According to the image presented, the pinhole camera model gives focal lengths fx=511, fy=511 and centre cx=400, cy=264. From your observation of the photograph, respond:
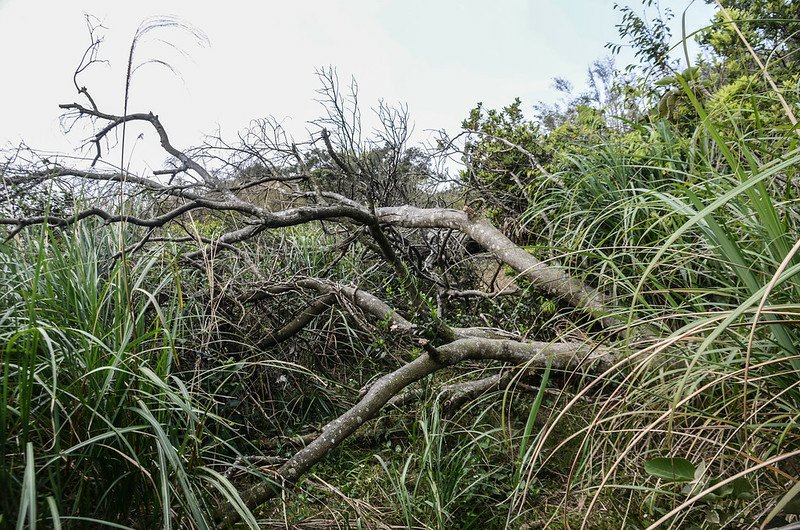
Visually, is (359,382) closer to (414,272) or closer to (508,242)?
(414,272)

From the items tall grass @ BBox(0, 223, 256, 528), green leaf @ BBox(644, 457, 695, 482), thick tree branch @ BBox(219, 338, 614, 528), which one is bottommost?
green leaf @ BBox(644, 457, 695, 482)

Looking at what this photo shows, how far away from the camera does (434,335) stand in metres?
2.07

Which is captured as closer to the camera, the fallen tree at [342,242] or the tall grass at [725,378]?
the tall grass at [725,378]

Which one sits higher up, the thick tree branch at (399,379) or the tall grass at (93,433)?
the tall grass at (93,433)

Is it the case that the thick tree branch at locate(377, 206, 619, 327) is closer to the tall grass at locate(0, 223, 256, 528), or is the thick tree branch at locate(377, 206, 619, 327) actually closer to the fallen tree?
the fallen tree

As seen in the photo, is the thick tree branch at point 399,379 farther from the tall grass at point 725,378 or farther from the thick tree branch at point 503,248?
the tall grass at point 725,378

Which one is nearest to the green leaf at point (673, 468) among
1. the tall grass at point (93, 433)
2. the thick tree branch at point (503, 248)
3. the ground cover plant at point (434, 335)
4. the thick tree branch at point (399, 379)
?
the ground cover plant at point (434, 335)

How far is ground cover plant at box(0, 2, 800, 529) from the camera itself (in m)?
1.17

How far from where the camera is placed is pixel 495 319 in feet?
10.4

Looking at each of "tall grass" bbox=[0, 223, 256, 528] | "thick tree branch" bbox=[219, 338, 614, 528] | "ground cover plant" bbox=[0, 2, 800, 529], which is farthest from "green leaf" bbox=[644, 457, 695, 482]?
"tall grass" bbox=[0, 223, 256, 528]

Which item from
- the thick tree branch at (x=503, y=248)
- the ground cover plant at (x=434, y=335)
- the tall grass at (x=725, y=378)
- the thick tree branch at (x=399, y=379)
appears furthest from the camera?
the thick tree branch at (x=503, y=248)

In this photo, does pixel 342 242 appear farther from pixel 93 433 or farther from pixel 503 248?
pixel 93 433

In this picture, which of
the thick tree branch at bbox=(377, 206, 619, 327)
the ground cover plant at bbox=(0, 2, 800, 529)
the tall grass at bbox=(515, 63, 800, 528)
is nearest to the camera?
the tall grass at bbox=(515, 63, 800, 528)

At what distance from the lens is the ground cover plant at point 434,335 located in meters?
1.17
